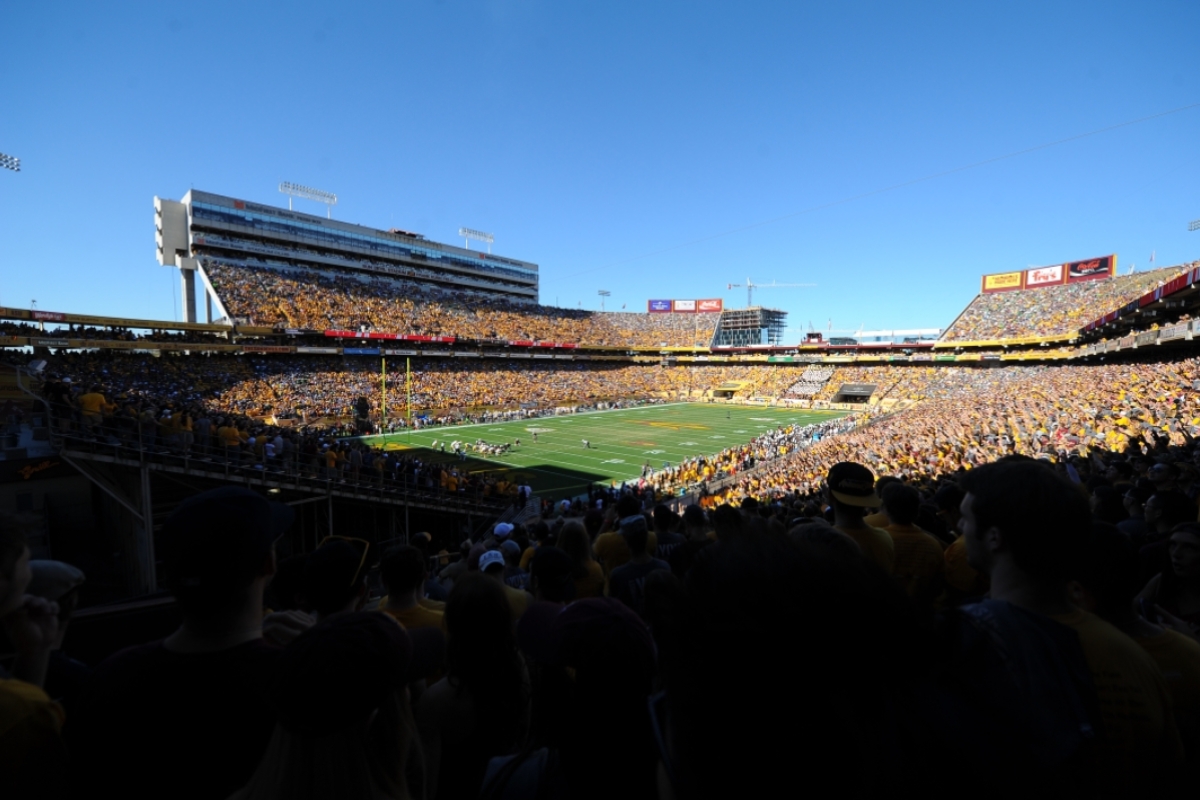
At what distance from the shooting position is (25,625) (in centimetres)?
153

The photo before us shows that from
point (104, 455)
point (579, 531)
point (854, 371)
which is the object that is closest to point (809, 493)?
point (579, 531)

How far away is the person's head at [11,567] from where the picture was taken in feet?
4.86

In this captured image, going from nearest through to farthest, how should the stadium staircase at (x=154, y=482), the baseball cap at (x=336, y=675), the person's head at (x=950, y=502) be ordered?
the baseball cap at (x=336, y=675)
the person's head at (x=950, y=502)
the stadium staircase at (x=154, y=482)

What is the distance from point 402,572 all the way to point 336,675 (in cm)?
188

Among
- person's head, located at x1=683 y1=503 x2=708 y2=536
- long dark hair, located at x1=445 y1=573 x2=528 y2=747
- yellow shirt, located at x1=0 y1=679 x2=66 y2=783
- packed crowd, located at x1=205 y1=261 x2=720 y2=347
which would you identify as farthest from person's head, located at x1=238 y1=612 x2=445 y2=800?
packed crowd, located at x1=205 y1=261 x2=720 y2=347

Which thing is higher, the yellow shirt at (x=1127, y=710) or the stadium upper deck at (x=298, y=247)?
the stadium upper deck at (x=298, y=247)

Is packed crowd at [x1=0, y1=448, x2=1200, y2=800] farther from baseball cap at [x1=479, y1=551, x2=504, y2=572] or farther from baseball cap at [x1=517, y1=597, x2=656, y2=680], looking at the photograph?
baseball cap at [x1=479, y1=551, x2=504, y2=572]

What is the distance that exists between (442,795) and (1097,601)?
231 cm

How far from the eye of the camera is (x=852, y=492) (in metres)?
3.54

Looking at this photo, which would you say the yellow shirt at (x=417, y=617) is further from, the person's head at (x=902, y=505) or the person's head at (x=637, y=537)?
the person's head at (x=902, y=505)

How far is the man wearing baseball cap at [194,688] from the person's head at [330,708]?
17cm

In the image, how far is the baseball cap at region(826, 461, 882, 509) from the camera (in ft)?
11.5

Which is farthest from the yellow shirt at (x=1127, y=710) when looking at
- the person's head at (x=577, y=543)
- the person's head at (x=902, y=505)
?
the person's head at (x=577, y=543)

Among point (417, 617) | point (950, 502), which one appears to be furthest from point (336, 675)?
point (950, 502)
